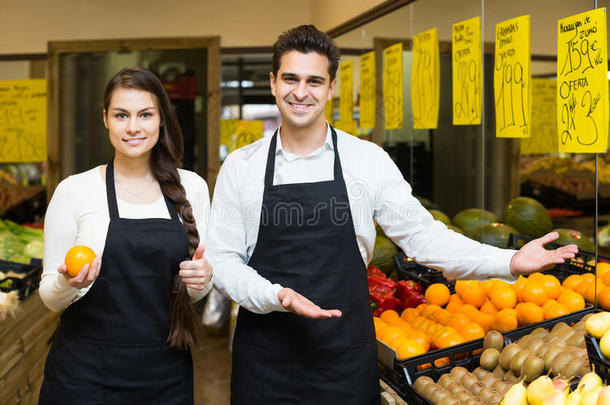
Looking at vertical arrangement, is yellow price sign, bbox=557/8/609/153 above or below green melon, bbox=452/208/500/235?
above

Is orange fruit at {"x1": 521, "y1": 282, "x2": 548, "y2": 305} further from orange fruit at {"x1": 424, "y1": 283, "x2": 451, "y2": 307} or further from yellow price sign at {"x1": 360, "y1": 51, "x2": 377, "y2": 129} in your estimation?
yellow price sign at {"x1": 360, "y1": 51, "x2": 377, "y2": 129}

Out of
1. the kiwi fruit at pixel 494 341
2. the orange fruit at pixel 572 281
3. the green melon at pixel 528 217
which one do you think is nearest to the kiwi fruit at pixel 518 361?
the kiwi fruit at pixel 494 341

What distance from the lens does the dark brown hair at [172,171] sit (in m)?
1.97

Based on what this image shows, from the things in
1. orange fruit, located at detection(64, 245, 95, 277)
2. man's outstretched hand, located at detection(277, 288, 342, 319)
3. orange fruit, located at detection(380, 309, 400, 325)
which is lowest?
orange fruit, located at detection(380, 309, 400, 325)

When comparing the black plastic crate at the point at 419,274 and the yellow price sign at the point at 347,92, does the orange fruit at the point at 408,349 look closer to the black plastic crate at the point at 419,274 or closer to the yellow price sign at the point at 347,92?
the black plastic crate at the point at 419,274

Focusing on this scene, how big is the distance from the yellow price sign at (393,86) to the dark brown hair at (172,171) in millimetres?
1820

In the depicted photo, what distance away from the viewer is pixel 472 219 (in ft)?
10.2

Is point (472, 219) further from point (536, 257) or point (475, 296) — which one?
point (536, 257)

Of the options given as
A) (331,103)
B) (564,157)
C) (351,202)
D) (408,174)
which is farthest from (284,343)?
(331,103)

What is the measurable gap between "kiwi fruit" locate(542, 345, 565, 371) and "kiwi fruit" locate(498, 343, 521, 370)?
0.10 meters

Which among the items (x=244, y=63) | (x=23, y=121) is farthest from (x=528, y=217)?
(x=23, y=121)

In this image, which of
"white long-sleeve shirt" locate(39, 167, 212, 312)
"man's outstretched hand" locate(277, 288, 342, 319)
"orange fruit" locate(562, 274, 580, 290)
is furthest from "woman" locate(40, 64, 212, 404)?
"orange fruit" locate(562, 274, 580, 290)

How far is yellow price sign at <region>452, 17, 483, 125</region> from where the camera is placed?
2.74 meters

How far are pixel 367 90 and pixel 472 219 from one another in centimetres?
133
